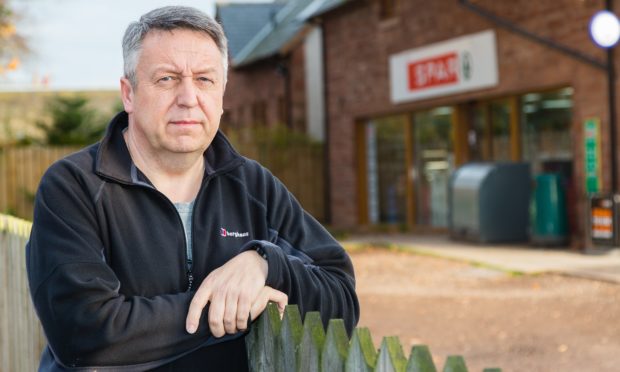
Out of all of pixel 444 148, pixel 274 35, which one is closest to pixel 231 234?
pixel 444 148

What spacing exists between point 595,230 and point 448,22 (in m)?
5.97

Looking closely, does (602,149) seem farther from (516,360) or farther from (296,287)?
(296,287)

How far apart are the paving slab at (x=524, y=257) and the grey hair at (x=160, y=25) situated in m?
9.30

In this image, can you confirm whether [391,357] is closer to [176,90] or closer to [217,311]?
[217,311]

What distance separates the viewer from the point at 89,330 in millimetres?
2426

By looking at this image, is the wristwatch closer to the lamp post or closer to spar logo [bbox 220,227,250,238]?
spar logo [bbox 220,227,250,238]

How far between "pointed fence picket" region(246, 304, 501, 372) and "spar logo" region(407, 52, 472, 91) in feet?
50.3

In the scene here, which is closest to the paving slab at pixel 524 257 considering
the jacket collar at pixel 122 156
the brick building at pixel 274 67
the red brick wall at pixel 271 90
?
the brick building at pixel 274 67

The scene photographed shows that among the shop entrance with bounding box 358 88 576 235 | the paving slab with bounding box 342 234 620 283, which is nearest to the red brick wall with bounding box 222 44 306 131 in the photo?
the shop entrance with bounding box 358 88 576 235

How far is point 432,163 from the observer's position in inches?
789

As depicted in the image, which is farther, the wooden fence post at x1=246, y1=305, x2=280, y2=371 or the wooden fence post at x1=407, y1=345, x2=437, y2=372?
the wooden fence post at x1=246, y1=305, x2=280, y2=371

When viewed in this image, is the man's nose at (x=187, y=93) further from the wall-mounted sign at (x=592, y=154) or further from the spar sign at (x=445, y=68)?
the spar sign at (x=445, y=68)

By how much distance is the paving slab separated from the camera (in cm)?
1224

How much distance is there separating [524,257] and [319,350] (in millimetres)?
12111
